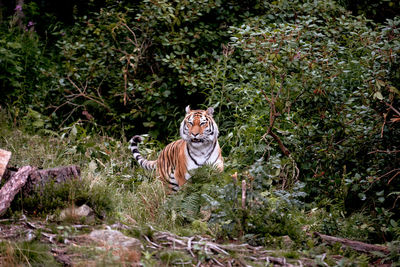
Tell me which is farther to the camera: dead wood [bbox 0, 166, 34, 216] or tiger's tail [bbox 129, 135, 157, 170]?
tiger's tail [bbox 129, 135, 157, 170]

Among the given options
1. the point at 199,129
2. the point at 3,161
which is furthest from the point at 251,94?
the point at 3,161

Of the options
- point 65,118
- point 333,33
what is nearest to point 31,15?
point 65,118

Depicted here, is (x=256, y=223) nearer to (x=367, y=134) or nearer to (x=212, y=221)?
(x=212, y=221)

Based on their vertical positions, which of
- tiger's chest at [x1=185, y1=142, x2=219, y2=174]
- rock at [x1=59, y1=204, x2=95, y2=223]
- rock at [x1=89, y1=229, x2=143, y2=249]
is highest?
tiger's chest at [x1=185, y1=142, x2=219, y2=174]

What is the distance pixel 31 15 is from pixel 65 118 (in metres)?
3.74

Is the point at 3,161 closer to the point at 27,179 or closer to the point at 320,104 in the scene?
the point at 27,179

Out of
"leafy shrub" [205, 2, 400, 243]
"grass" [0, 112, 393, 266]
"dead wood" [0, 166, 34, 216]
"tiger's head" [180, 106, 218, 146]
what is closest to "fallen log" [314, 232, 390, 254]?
"grass" [0, 112, 393, 266]

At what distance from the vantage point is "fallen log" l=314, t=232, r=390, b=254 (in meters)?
4.51

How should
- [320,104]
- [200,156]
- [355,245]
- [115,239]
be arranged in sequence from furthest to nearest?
[200,156] < [320,104] < [355,245] < [115,239]

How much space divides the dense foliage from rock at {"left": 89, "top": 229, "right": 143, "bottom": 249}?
87 cm

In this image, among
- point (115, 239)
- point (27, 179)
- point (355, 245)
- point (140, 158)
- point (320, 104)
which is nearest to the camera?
point (115, 239)

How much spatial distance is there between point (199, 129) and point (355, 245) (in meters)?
2.72

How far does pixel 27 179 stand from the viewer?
481 cm

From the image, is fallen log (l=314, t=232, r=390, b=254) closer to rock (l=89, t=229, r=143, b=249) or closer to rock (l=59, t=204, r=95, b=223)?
rock (l=89, t=229, r=143, b=249)
